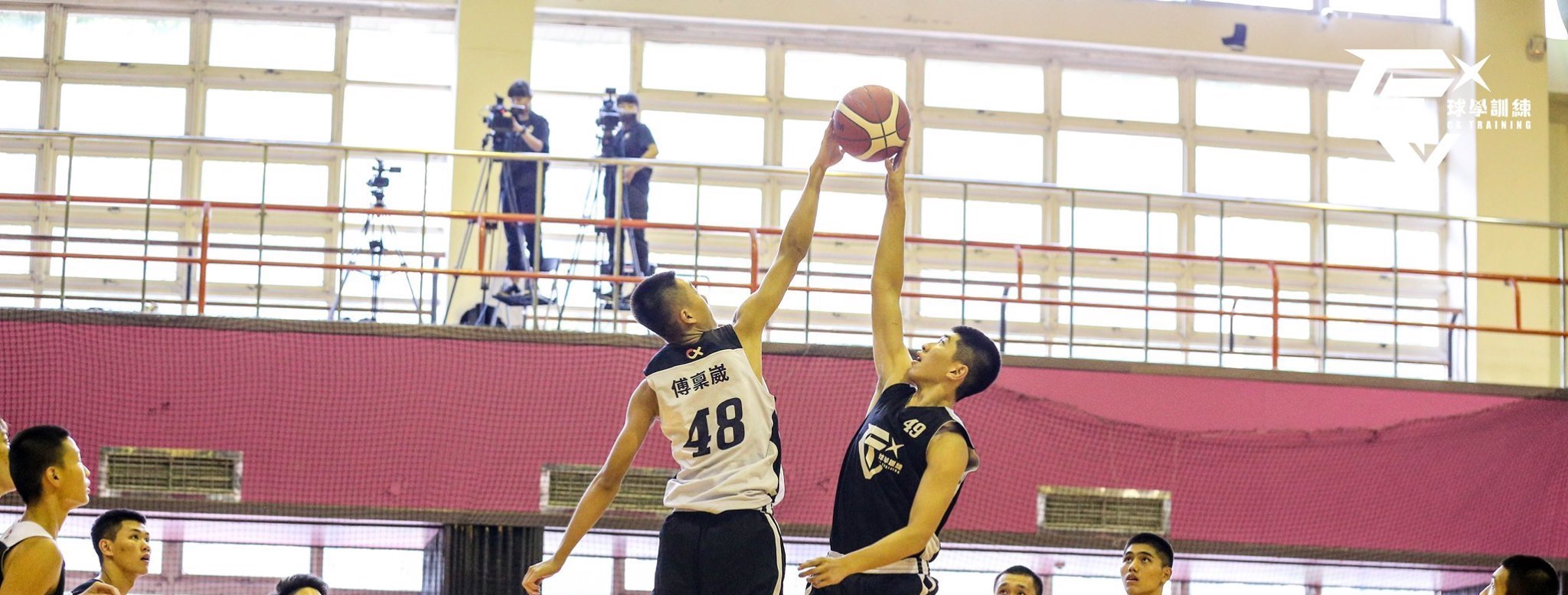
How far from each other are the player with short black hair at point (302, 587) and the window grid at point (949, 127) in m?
6.69

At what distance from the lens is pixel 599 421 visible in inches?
368

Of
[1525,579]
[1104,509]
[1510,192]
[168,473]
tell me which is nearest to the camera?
[1525,579]

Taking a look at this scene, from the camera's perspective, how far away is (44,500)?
4.35 meters

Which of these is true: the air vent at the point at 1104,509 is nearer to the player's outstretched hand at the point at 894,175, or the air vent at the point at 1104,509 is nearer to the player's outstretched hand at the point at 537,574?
the player's outstretched hand at the point at 894,175

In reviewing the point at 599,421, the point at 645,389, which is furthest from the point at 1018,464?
the point at 645,389

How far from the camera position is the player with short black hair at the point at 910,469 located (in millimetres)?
4156

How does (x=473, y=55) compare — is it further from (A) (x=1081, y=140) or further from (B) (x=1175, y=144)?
(B) (x=1175, y=144)

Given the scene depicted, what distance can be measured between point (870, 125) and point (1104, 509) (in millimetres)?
5331

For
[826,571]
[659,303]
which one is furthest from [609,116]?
[826,571]

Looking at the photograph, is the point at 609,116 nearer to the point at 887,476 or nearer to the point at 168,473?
the point at 168,473

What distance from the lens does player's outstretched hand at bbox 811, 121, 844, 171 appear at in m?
4.89

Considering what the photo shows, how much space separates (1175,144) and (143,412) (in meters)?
10.0

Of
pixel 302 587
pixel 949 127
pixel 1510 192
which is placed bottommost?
pixel 302 587

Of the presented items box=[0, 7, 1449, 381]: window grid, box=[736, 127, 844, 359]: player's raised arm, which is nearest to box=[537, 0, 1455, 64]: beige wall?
box=[0, 7, 1449, 381]: window grid
